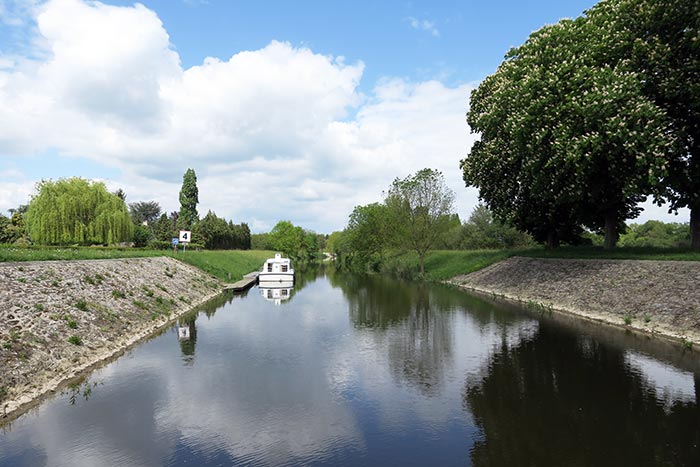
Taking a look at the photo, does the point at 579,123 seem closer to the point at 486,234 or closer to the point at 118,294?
the point at 118,294

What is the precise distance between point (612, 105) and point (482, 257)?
35002mm

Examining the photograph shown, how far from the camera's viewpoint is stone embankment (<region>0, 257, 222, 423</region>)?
13.4m

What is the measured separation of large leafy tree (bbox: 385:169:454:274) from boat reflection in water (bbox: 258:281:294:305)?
19.9m

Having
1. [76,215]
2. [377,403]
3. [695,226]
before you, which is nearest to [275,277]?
[76,215]

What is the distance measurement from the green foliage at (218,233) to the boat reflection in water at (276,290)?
160 ft

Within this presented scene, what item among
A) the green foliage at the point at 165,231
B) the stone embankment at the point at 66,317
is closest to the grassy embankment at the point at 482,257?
the stone embankment at the point at 66,317

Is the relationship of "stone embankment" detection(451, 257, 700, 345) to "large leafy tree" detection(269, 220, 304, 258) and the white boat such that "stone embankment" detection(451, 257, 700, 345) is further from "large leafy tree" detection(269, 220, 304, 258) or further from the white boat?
"large leafy tree" detection(269, 220, 304, 258)

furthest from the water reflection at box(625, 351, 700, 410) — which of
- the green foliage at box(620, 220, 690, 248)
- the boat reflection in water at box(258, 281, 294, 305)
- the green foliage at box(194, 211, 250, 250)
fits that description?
the green foliage at box(194, 211, 250, 250)

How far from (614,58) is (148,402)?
102 feet

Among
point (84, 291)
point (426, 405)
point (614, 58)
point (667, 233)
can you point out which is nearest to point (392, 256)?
point (667, 233)

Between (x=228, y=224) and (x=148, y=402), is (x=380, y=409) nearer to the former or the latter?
(x=148, y=402)

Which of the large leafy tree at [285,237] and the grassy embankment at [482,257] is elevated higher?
the large leafy tree at [285,237]

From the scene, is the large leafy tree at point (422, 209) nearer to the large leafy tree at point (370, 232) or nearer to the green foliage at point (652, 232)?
the large leafy tree at point (370, 232)

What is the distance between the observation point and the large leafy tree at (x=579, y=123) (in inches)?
931
